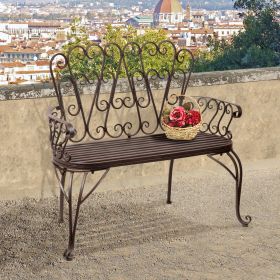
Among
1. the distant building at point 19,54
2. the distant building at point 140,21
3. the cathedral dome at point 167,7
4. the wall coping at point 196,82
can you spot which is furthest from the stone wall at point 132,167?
the cathedral dome at point 167,7

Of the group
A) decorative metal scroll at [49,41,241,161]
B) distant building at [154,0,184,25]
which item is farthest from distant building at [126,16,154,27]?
decorative metal scroll at [49,41,241,161]

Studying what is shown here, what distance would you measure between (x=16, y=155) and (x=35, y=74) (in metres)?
64.5

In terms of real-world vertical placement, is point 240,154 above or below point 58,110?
below

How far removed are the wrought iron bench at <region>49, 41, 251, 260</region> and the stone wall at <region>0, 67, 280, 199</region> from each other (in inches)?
3.7

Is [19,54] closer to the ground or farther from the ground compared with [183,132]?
closer to the ground

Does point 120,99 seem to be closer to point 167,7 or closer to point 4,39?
point 4,39

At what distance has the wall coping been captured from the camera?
13.6 feet

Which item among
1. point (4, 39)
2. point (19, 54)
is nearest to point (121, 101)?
point (19, 54)

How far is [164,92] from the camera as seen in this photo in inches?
179

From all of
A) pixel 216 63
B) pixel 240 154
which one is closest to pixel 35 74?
pixel 216 63

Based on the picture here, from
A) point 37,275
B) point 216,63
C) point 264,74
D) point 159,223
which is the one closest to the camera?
point 37,275

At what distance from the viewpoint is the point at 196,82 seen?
4633 mm

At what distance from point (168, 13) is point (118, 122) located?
154 meters

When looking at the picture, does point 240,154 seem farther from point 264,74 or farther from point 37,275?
point 37,275
